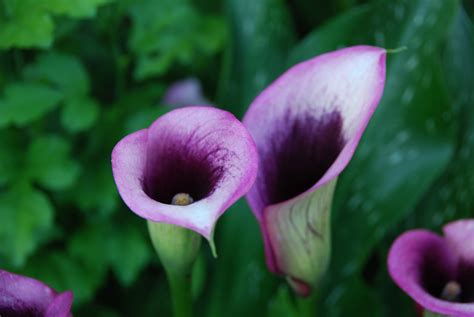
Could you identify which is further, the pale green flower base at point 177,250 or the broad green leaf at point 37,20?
the broad green leaf at point 37,20

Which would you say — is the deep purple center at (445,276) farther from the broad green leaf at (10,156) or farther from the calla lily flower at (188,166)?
the broad green leaf at (10,156)

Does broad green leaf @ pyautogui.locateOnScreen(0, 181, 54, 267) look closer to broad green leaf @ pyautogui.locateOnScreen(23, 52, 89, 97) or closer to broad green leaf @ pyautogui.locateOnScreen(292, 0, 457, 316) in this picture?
broad green leaf @ pyautogui.locateOnScreen(23, 52, 89, 97)

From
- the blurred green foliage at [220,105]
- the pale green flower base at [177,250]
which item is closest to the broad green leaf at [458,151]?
the blurred green foliage at [220,105]

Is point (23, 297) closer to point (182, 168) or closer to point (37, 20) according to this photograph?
point (182, 168)

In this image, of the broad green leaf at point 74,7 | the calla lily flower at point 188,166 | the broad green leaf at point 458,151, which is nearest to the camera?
the calla lily flower at point 188,166

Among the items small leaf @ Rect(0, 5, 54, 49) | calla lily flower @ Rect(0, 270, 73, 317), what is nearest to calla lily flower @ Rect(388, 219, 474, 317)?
calla lily flower @ Rect(0, 270, 73, 317)

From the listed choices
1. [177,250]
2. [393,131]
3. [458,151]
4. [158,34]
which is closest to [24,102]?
[158,34]
